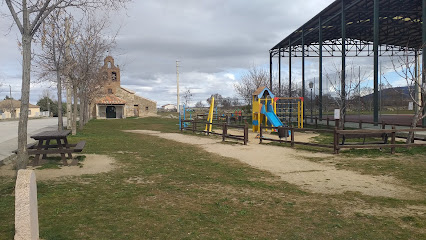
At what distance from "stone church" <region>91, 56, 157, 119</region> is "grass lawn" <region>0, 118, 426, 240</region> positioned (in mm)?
46345

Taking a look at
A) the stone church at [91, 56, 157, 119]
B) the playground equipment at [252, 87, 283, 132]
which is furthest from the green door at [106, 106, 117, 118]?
the playground equipment at [252, 87, 283, 132]

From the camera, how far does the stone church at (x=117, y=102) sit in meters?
51.4

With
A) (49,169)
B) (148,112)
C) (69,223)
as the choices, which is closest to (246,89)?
(148,112)

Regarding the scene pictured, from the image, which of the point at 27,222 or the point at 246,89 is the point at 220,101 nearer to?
the point at 246,89

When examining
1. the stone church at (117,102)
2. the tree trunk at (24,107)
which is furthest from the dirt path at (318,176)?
the stone church at (117,102)

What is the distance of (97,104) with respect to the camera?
51938 mm

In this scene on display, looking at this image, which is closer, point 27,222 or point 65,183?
point 27,222

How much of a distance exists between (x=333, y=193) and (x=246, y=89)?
116 ft

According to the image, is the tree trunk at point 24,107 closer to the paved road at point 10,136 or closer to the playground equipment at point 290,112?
the paved road at point 10,136

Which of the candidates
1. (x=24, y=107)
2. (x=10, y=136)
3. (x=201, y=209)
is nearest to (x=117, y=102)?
(x=10, y=136)

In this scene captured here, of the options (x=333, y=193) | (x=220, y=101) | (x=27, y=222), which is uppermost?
(x=220, y=101)

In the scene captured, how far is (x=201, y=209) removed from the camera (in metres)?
4.74

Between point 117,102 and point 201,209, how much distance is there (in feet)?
164

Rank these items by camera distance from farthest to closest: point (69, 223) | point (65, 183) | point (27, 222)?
1. point (65, 183)
2. point (69, 223)
3. point (27, 222)
